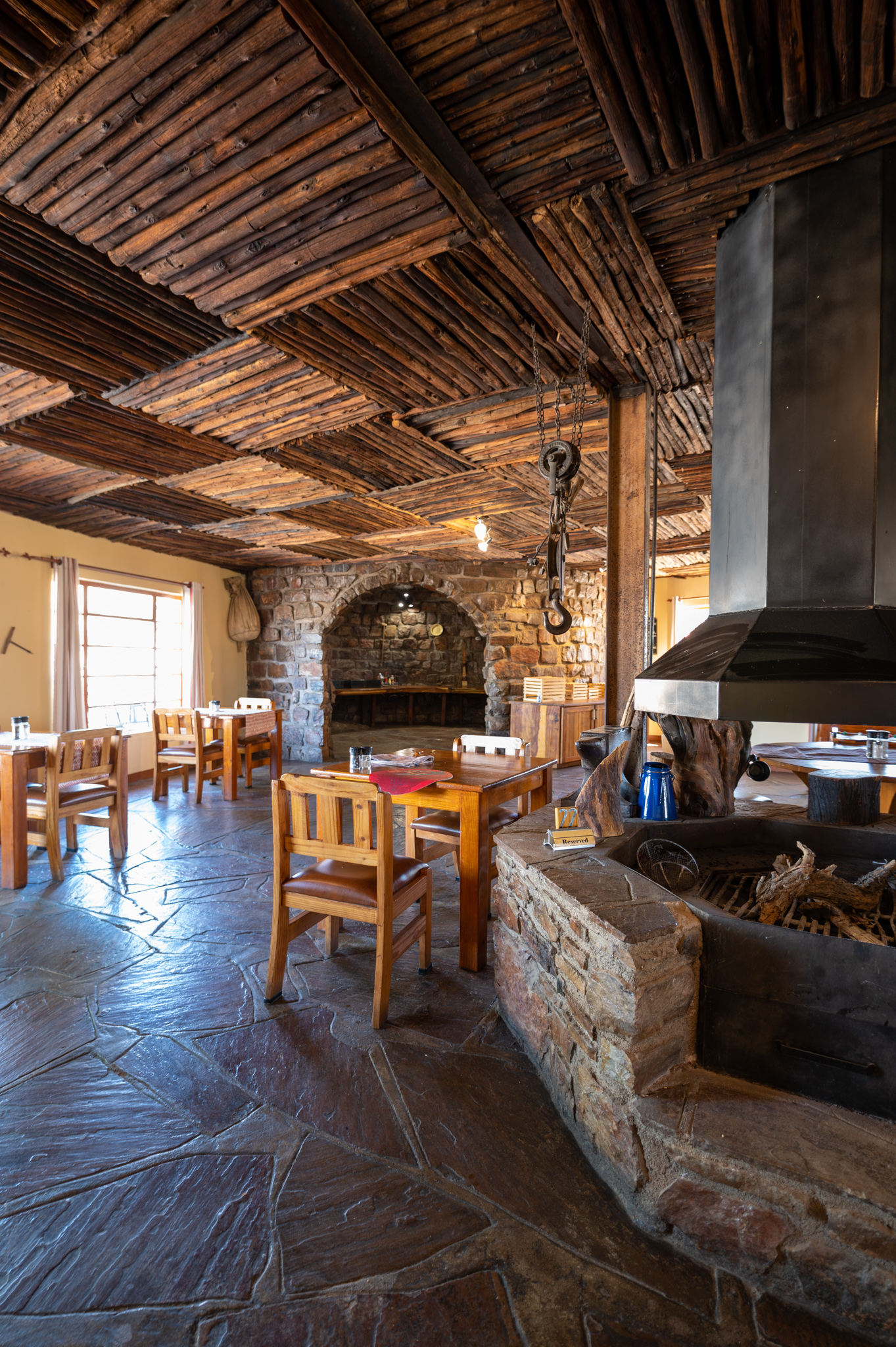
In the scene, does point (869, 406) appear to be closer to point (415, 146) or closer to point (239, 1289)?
point (415, 146)

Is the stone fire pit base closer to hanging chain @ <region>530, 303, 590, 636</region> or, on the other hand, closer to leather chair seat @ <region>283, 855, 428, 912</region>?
leather chair seat @ <region>283, 855, 428, 912</region>

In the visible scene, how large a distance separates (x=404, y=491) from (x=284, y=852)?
9.83 ft

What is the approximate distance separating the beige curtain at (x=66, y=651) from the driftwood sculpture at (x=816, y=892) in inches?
237

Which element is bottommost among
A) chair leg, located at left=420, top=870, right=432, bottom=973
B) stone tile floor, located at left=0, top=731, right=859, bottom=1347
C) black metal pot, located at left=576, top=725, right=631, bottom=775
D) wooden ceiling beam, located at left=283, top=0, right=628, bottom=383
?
stone tile floor, located at left=0, top=731, right=859, bottom=1347

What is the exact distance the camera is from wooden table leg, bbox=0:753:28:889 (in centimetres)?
345

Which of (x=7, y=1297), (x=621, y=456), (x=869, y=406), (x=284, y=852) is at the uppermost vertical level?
(x=621, y=456)

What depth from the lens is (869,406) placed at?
1698 mm

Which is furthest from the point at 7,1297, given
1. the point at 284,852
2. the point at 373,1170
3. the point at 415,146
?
the point at 415,146

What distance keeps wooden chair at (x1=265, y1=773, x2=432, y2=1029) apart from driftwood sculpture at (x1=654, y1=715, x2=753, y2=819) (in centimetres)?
114

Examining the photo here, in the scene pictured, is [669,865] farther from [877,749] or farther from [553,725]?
[553,725]

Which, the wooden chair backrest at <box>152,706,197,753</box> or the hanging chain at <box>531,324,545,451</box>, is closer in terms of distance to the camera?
the hanging chain at <box>531,324,545,451</box>

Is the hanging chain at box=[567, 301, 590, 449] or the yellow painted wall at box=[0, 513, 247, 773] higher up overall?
the hanging chain at box=[567, 301, 590, 449]

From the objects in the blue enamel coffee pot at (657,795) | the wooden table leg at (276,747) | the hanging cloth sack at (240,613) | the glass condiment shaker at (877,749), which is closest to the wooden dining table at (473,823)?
the blue enamel coffee pot at (657,795)

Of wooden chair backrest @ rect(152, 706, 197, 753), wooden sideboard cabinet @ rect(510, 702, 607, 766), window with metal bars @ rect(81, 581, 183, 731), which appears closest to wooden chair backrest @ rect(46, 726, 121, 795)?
wooden chair backrest @ rect(152, 706, 197, 753)
